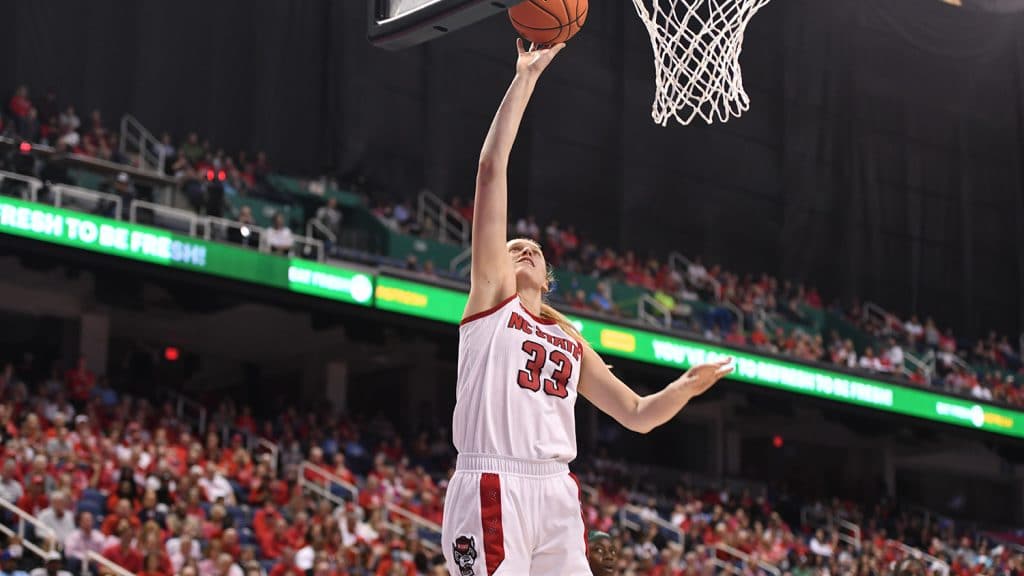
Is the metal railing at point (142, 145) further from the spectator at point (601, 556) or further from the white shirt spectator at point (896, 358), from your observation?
the spectator at point (601, 556)

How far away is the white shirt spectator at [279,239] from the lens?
19406 millimetres

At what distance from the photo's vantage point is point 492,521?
4.91 meters

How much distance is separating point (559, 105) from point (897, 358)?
763 centimetres

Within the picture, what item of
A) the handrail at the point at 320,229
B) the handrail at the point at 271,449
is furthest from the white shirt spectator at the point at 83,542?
the handrail at the point at 320,229

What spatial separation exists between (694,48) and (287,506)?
8.73 meters

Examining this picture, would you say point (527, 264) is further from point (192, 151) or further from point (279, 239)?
point (192, 151)

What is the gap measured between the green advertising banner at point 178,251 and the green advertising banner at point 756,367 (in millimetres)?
688

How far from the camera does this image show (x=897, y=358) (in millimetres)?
25406

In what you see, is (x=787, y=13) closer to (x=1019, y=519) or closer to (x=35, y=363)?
(x=1019, y=519)

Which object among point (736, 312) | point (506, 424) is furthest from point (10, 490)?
point (736, 312)

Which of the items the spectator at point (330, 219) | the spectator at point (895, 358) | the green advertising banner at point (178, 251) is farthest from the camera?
the spectator at point (895, 358)

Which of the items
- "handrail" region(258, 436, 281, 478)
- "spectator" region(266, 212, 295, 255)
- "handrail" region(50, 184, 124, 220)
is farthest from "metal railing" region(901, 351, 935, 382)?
"handrail" region(50, 184, 124, 220)

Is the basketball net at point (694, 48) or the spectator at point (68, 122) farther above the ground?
the spectator at point (68, 122)

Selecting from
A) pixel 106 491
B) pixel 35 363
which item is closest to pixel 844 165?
pixel 35 363
